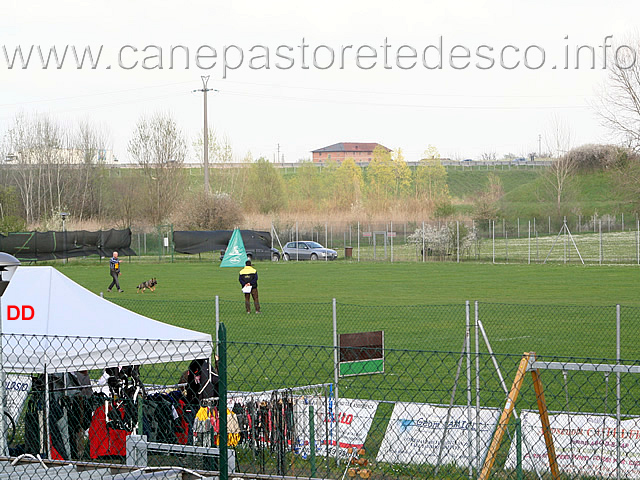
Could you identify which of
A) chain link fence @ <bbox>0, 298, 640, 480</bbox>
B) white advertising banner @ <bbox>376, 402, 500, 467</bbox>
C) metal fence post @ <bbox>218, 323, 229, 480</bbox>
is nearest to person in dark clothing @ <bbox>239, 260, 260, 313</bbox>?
chain link fence @ <bbox>0, 298, 640, 480</bbox>

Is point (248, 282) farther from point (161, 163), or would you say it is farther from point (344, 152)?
point (344, 152)

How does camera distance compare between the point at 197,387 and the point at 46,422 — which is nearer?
the point at 46,422

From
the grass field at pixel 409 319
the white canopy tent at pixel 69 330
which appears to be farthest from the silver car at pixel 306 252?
the white canopy tent at pixel 69 330

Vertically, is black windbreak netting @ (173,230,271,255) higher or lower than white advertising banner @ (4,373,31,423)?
higher

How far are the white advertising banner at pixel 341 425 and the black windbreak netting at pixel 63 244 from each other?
1510 inches

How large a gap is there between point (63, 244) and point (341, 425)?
137 feet

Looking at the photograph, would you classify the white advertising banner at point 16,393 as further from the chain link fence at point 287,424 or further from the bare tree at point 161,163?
the bare tree at point 161,163

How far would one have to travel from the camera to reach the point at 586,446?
8.24 metres

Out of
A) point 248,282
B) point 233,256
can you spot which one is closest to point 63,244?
point 233,256

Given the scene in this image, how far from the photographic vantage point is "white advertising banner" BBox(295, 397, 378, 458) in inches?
349

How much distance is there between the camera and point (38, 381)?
9109mm

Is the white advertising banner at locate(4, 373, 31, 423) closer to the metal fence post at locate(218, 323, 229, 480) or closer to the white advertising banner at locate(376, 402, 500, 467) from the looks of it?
the white advertising banner at locate(376, 402, 500, 467)

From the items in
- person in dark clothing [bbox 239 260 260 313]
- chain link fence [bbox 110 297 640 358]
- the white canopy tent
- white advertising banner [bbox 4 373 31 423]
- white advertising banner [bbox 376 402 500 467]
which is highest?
the white canopy tent

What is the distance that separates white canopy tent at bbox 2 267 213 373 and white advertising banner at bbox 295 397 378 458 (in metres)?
1.41
